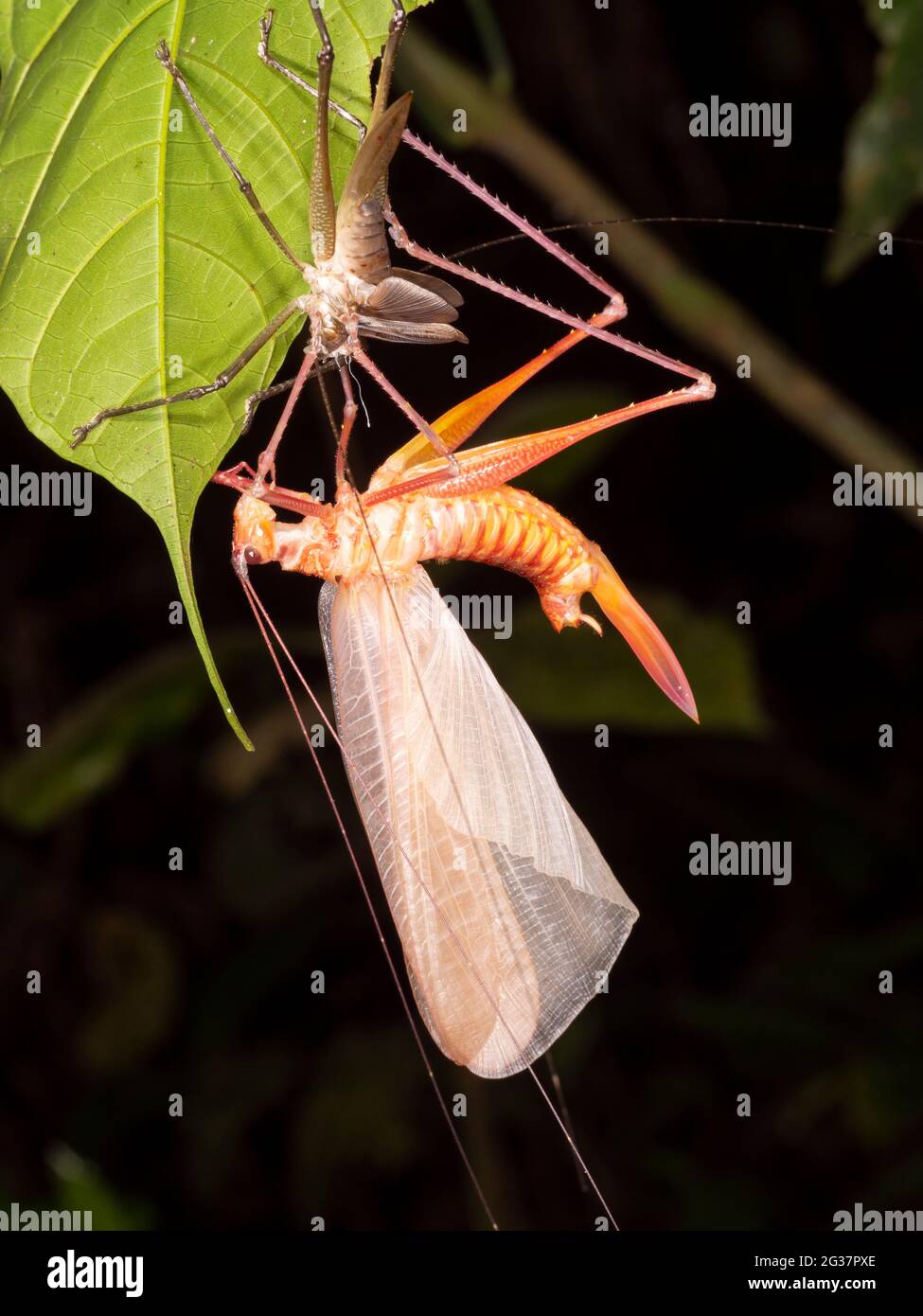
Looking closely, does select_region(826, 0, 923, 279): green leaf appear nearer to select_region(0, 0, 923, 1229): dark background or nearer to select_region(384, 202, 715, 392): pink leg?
select_region(0, 0, 923, 1229): dark background

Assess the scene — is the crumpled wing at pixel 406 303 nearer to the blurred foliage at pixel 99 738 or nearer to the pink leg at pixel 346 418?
the pink leg at pixel 346 418

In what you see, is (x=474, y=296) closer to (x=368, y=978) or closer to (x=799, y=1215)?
(x=368, y=978)

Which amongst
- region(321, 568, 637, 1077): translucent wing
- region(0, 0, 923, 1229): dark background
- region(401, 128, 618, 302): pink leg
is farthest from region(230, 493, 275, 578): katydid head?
region(0, 0, 923, 1229): dark background

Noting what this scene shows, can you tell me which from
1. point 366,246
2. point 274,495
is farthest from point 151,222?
point 274,495

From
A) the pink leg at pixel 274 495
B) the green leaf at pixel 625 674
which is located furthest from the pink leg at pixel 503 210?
the green leaf at pixel 625 674

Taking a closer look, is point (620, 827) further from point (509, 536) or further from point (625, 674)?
point (509, 536)
